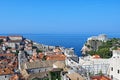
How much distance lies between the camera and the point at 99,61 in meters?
34.8

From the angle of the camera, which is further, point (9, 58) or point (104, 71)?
point (9, 58)

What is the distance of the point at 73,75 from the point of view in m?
24.2

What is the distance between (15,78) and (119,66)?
56.5 feet

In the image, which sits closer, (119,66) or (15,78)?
(119,66)

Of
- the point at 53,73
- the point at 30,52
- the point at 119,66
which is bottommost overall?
the point at 30,52

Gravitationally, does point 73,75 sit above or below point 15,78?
above

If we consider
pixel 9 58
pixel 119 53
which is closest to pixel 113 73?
pixel 119 53

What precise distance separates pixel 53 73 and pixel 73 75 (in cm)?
1460

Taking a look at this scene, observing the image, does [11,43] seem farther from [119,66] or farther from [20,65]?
[119,66]

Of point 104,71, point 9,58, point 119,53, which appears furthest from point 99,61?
point 9,58

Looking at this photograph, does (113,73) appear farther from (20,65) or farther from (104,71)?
(20,65)

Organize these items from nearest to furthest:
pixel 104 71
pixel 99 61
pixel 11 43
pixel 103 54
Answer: pixel 104 71 < pixel 99 61 < pixel 103 54 < pixel 11 43

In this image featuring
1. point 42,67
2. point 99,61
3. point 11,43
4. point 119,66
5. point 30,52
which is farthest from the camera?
point 11,43

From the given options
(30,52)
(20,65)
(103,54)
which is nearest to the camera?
(20,65)
